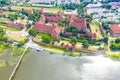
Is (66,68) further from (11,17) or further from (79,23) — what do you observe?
(11,17)

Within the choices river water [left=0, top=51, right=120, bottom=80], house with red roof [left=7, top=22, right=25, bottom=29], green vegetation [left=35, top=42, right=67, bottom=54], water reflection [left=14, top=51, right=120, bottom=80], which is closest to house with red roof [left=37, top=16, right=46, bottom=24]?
house with red roof [left=7, top=22, right=25, bottom=29]

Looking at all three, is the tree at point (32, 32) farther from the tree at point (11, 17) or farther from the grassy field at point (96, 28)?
the grassy field at point (96, 28)

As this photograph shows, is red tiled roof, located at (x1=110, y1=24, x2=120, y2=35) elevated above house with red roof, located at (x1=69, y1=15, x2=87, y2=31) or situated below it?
below

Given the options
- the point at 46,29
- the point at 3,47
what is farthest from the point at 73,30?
the point at 3,47

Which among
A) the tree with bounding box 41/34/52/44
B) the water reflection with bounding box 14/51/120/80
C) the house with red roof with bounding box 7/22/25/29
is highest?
the house with red roof with bounding box 7/22/25/29

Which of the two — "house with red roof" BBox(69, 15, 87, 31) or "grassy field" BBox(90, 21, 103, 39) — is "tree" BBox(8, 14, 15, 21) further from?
"grassy field" BBox(90, 21, 103, 39)

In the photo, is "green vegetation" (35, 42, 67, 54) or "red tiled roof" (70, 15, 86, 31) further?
"red tiled roof" (70, 15, 86, 31)

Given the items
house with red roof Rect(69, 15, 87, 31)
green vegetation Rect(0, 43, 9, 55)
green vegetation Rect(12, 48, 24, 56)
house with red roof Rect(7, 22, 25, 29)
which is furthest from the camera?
house with red roof Rect(7, 22, 25, 29)

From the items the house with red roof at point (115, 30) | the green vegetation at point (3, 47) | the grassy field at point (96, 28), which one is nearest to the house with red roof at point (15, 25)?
the green vegetation at point (3, 47)

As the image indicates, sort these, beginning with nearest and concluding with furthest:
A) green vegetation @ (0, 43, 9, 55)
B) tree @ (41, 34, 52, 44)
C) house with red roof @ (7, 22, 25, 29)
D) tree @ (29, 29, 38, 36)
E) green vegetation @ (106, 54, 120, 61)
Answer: green vegetation @ (106, 54, 120, 61) < green vegetation @ (0, 43, 9, 55) < tree @ (41, 34, 52, 44) < tree @ (29, 29, 38, 36) < house with red roof @ (7, 22, 25, 29)
